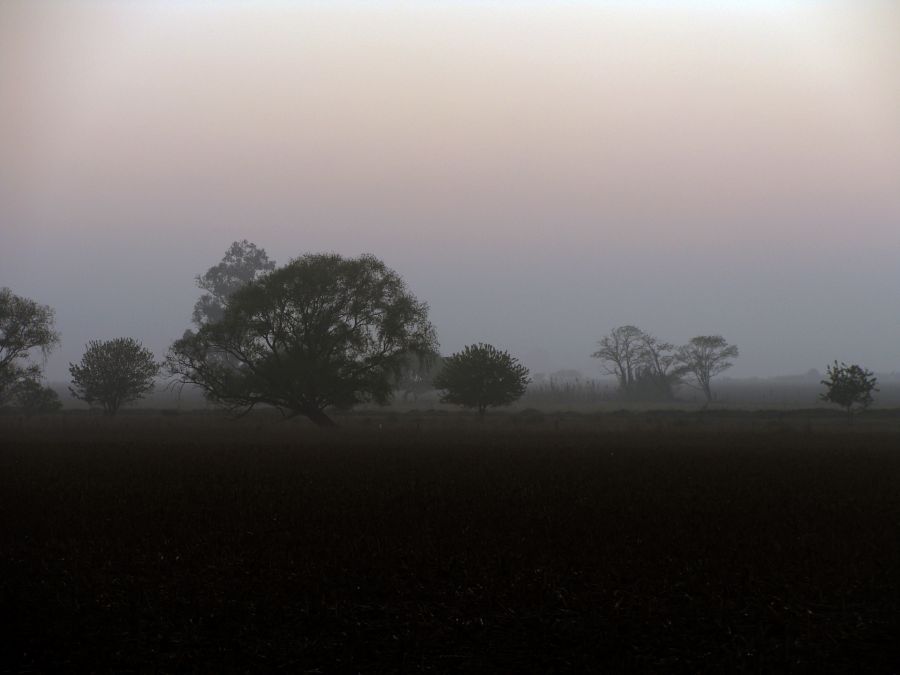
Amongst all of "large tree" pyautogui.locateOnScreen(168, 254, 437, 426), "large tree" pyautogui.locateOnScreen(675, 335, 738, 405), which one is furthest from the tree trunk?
"large tree" pyautogui.locateOnScreen(675, 335, 738, 405)

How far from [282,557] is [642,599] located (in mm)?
4965

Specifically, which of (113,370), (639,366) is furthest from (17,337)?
(639,366)

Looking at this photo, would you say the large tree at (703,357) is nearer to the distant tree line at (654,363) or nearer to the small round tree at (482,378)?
the distant tree line at (654,363)

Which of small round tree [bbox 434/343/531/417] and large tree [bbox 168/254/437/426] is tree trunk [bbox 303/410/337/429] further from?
small round tree [bbox 434/343/531/417]

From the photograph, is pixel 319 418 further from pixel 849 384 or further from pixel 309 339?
pixel 849 384

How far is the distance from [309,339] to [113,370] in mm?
17038

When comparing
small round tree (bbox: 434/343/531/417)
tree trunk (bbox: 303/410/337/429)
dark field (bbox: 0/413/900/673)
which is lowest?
dark field (bbox: 0/413/900/673)

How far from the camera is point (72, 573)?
9.49 metres

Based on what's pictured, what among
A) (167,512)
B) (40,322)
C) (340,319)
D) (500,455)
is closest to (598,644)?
(167,512)

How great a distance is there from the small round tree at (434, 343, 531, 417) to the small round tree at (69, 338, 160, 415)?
20.1m

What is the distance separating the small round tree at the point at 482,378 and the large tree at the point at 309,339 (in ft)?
16.6

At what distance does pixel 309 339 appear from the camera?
4219cm

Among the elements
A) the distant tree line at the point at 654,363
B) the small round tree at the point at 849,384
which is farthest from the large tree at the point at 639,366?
the small round tree at the point at 849,384

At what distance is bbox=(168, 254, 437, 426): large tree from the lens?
41.9 metres
